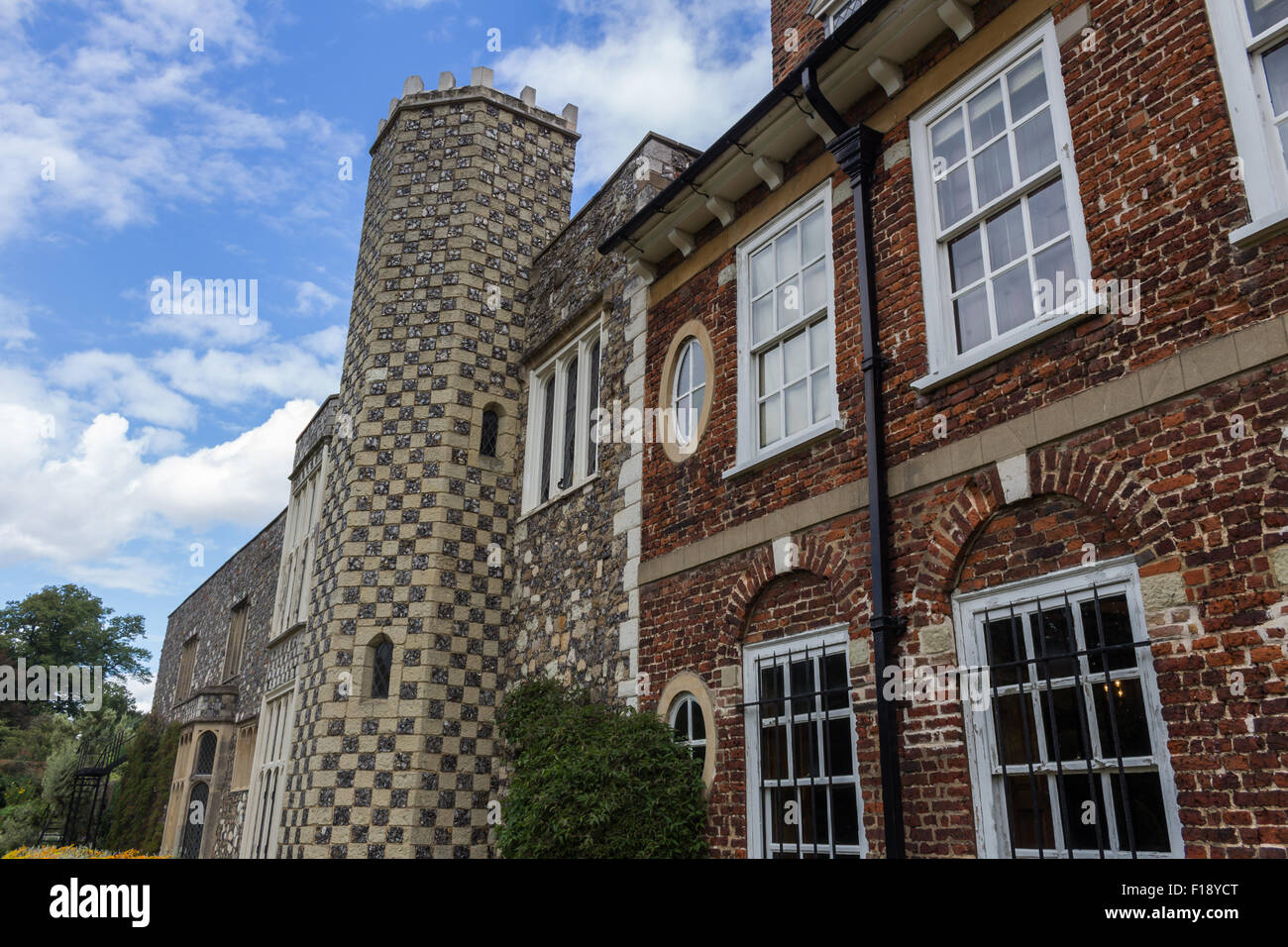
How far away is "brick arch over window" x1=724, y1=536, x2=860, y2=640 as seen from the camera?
6.71m

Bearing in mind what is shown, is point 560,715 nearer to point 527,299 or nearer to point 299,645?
point 527,299

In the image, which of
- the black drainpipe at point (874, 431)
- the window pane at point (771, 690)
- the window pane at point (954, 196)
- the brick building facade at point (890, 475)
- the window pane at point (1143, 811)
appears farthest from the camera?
the window pane at point (771, 690)

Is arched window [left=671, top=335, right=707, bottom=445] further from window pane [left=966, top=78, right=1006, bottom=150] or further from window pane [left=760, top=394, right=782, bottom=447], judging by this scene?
window pane [left=966, top=78, right=1006, bottom=150]

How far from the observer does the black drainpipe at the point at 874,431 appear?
5.94m

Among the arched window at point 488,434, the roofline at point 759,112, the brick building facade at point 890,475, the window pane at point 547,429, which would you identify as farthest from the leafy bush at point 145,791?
the roofline at point 759,112

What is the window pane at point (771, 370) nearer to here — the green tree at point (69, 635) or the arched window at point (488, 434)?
the arched window at point (488, 434)

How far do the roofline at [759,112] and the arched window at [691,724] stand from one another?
4907 millimetres

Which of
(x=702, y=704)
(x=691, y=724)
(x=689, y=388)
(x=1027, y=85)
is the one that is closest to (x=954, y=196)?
(x=1027, y=85)

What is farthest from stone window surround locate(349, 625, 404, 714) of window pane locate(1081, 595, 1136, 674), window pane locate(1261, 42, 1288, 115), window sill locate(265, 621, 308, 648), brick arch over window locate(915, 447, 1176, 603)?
window pane locate(1261, 42, 1288, 115)

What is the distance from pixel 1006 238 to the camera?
617 cm

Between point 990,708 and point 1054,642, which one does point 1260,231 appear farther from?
point 990,708

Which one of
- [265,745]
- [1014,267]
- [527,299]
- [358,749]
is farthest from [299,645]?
[1014,267]
